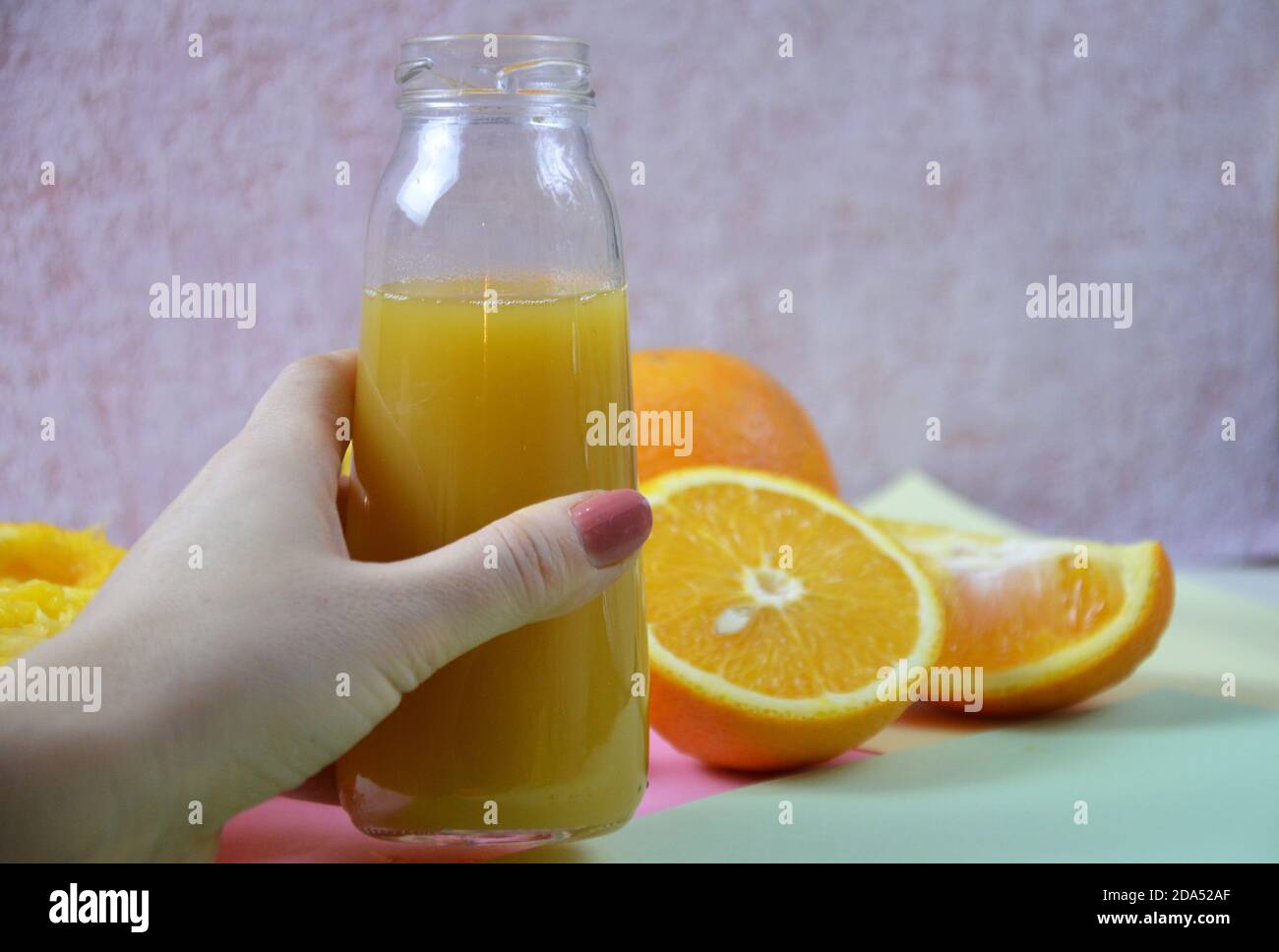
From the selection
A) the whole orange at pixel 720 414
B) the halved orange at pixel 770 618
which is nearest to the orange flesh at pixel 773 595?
the halved orange at pixel 770 618

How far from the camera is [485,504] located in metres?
0.76

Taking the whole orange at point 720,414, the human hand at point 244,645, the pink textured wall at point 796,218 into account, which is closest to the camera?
the human hand at point 244,645

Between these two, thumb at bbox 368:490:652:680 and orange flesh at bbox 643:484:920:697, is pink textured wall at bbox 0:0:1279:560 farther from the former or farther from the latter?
thumb at bbox 368:490:652:680

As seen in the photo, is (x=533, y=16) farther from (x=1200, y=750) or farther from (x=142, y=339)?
(x=1200, y=750)

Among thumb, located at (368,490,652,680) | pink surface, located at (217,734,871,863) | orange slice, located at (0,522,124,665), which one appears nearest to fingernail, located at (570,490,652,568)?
thumb, located at (368,490,652,680)

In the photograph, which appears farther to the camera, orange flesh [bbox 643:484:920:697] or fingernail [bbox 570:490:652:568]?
orange flesh [bbox 643:484:920:697]

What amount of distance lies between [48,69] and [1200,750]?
4.24 ft

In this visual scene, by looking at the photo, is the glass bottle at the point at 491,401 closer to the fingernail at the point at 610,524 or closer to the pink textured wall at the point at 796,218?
the fingernail at the point at 610,524

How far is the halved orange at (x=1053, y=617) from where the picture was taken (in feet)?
3.53

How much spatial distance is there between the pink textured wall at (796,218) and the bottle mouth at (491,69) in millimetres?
894

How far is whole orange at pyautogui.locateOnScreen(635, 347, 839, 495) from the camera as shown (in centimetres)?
118

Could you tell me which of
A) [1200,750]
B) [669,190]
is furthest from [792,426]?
[669,190]

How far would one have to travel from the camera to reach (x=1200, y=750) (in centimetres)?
103

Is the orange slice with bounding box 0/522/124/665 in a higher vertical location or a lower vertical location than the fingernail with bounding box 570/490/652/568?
lower
